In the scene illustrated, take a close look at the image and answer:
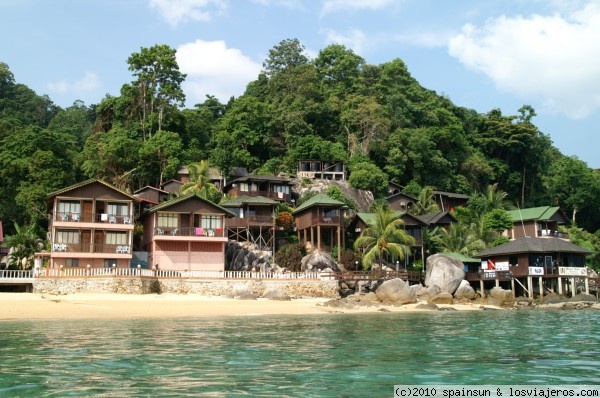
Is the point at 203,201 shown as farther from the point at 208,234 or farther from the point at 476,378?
the point at 476,378

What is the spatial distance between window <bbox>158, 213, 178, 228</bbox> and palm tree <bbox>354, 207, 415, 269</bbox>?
15213mm

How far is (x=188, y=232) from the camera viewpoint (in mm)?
46469

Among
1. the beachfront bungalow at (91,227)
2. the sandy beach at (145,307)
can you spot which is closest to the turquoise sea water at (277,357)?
the sandy beach at (145,307)

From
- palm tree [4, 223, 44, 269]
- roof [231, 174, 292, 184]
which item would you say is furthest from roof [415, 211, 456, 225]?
palm tree [4, 223, 44, 269]

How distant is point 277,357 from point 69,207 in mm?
33616

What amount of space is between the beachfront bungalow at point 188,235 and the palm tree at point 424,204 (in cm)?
2325

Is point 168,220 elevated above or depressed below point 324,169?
below

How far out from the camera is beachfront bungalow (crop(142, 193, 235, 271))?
46.1 m

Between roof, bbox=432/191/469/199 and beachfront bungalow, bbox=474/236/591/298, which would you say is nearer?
beachfront bungalow, bbox=474/236/591/298

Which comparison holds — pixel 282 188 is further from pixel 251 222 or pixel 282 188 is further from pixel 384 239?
pixel 384 239

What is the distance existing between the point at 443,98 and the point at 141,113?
147 ft

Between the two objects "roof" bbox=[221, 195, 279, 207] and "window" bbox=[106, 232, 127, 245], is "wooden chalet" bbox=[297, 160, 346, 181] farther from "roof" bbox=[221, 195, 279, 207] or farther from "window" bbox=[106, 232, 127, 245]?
"window" bbox=[106, 232, 127, 245]

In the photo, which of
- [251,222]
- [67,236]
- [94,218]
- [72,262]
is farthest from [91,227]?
[251,222]

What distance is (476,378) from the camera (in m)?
13.2
